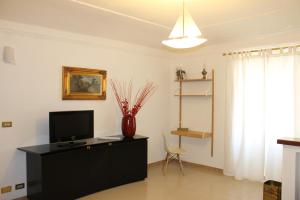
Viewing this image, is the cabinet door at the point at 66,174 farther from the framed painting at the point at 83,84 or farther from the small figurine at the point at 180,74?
the small figurine at the point at 180,74

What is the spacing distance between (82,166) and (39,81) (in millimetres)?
1358

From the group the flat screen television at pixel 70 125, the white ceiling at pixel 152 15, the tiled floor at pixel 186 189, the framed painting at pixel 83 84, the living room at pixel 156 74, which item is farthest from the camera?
the framed painting at pixel 83 84

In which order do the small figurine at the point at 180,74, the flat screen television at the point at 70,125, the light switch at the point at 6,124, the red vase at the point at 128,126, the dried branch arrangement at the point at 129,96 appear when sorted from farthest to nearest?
the small figurine at the point at 180,74 < the dried branch arrangement at the point at 129,96 < the red vase at the point at 128,126 < the flat screen television at the point at 70,125 < the light switch at the point at 6,124

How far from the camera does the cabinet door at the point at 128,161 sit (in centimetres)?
412

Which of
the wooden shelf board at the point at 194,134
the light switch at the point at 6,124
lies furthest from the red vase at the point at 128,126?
the light switch at the point at 6,124

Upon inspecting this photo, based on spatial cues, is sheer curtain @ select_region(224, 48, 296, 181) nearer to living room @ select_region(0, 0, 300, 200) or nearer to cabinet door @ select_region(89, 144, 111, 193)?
living room @ select_region(0, 0, 300, 200)

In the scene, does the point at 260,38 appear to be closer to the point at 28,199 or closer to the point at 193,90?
the point at 193,90

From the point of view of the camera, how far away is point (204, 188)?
4.17 meters

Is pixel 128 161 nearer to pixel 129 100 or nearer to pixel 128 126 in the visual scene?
pixel 128 126

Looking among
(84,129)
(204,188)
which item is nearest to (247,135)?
(204,188)

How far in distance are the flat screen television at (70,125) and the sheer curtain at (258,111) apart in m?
2.45

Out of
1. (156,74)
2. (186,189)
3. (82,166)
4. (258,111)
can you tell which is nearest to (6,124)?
(82,166)

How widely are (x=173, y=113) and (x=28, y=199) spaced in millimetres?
3280

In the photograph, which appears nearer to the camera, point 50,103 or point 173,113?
point 50,103
